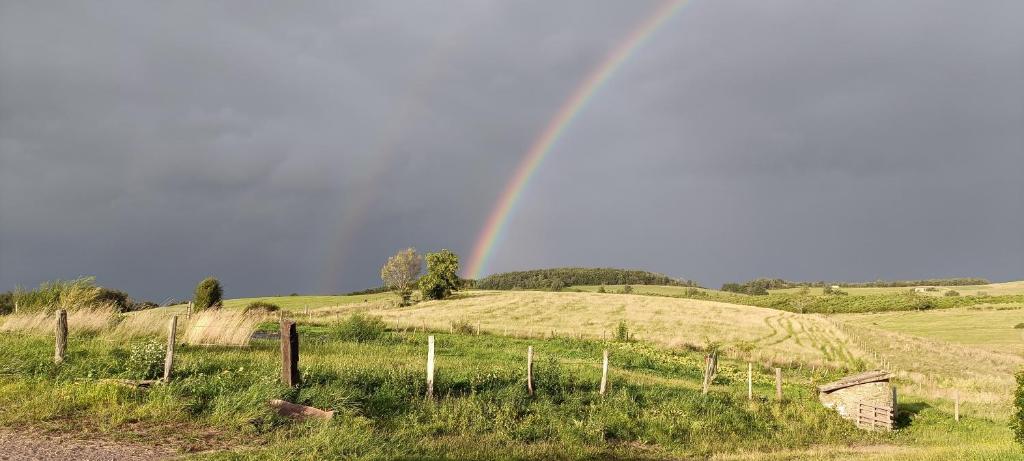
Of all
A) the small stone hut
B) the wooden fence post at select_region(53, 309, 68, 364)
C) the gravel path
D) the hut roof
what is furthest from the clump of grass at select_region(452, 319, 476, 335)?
the gravel path

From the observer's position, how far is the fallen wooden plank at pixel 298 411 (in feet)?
38.2

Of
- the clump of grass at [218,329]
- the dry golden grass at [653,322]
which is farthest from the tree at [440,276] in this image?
the clump of grass at [218,329]

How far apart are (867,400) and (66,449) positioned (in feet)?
73.8

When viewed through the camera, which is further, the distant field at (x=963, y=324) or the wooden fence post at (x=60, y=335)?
the distant field at (x=963, y=324)

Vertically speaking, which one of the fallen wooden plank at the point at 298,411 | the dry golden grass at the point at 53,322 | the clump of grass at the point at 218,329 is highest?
the dry golden grass at the point at 53,322

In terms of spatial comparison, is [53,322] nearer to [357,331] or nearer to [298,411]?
[298,411]

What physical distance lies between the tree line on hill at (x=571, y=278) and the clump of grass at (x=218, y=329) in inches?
5528

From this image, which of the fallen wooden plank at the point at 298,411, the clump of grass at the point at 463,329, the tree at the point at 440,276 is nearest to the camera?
the fallen wooden plank at the point at 298,411

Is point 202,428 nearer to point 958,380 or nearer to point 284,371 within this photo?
point 284,371

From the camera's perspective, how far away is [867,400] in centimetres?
2048

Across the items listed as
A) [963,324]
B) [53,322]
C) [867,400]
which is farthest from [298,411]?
[963,324]

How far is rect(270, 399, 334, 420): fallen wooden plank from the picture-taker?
11.6m

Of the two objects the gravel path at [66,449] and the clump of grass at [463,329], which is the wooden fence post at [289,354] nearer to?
the gravel path at [66,449]

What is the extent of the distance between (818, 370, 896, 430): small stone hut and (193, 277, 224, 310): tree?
5340 centimetres
